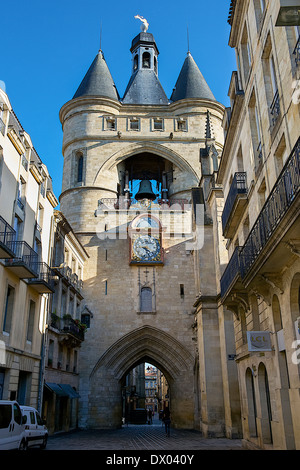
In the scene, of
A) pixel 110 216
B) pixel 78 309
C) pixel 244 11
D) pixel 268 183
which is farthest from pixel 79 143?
pixel 268 183

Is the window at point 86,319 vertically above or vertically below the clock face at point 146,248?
below

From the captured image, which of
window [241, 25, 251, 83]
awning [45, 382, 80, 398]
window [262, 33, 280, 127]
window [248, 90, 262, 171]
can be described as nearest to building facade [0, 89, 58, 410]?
awning [45, 382, 80, 398]

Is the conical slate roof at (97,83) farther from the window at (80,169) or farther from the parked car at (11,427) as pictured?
the parked car at (11,427)

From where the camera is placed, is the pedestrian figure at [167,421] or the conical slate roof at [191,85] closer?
the pedestrian figure at [167,421]

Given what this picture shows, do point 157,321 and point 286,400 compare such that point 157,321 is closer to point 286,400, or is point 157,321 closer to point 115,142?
point 115,142

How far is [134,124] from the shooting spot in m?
30.1

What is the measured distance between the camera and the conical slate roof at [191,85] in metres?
31.1

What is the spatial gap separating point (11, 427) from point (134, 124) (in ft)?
77.4

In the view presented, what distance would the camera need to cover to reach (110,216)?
88.2 ft

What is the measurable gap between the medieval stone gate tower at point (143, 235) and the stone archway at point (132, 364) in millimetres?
53

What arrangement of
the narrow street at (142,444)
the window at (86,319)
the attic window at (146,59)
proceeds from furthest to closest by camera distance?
the attic window at (146,59) → the window at (86,319) → the narrow street at (142,444)

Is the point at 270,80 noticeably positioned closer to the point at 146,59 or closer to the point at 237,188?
the point at 237,188

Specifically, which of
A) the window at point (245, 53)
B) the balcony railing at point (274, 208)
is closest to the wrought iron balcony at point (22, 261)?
the balcony railing at point (274, 208)

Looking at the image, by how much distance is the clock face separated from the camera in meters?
25.7
